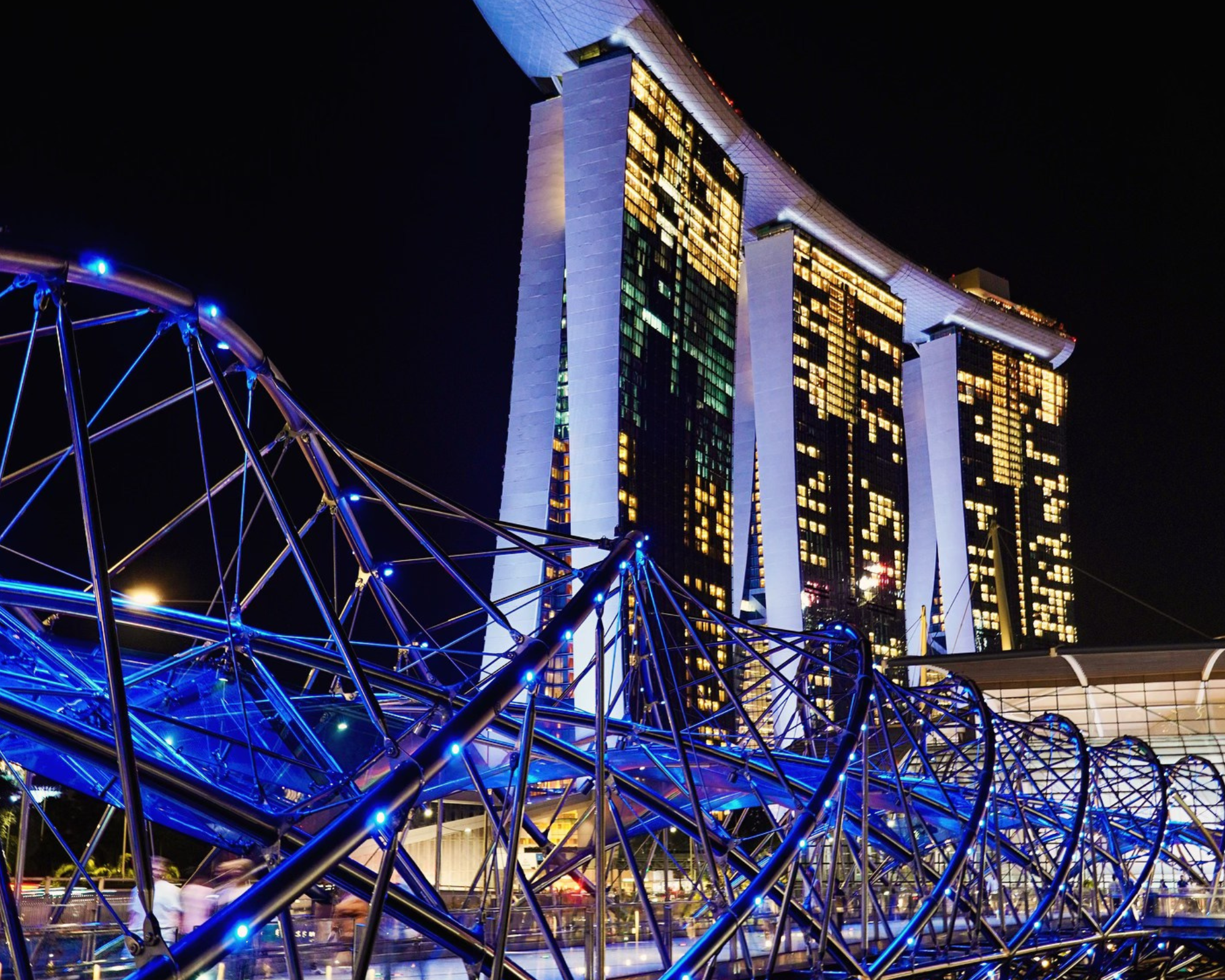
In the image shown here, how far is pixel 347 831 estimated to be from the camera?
11.9 meters

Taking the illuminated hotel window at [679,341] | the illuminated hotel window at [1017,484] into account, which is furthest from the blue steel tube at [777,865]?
the illuminated hotel window at [1017,484]

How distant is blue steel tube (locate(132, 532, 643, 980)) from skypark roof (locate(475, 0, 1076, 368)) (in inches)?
3545

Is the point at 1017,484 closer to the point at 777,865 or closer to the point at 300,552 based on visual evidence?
the point at 777,865

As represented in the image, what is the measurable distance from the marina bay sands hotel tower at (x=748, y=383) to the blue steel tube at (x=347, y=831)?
124 feet

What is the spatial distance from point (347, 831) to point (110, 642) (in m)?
2.86

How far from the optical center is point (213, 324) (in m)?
16.6

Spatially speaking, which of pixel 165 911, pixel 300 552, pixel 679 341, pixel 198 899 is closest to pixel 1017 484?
pixel 679 341

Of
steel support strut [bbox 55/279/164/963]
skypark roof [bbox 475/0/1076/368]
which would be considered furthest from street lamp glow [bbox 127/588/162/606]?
skypark roof [bbox 475/0/1076/368]

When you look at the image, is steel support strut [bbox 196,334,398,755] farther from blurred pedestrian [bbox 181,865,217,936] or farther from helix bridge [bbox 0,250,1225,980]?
blurred pedestrian [bbox 181,865,217,936]

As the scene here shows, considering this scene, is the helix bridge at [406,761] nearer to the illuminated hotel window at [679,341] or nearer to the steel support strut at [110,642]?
the steel support strut at [110,642]

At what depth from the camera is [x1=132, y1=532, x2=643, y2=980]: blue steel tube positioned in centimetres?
1035

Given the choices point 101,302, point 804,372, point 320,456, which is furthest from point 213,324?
point 804,372

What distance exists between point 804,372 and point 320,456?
116106mm

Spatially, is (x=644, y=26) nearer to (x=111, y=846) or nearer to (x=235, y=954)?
(x=111, y=846)
